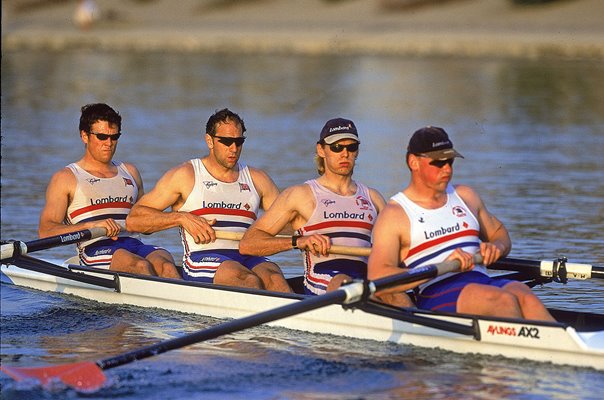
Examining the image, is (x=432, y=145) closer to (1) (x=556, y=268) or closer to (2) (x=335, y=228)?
(2) (x=335, y=228)

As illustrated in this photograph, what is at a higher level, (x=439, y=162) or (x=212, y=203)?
(x=439, y=162)

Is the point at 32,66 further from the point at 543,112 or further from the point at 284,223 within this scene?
the point at 284,223

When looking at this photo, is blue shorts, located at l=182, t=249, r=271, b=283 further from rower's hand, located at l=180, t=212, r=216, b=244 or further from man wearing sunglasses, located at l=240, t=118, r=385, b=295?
man wearing sunglasses, located at l=240, t=118, r=385, b=295

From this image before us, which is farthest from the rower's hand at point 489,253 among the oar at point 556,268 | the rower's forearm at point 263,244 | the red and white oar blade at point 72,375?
the red and white oar blade at point 72,375

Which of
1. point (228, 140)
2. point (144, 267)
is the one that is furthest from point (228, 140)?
point (144, 267)

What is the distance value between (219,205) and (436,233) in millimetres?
2541

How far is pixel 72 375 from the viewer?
8953 mm

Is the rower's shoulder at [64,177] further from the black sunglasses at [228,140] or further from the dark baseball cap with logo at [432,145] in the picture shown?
the dark baseball cap with logo at [432,145]

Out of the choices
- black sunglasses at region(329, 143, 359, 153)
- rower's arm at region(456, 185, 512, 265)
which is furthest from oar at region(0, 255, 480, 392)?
black sunglasses at region(329, 143, 359, 153)

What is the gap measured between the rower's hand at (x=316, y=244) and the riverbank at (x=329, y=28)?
33.0 metres

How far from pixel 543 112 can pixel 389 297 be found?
67.3 feet

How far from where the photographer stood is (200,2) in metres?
60.4

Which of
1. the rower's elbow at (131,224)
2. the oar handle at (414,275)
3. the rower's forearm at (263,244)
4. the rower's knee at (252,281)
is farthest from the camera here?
the rower's elbow at (131,224)

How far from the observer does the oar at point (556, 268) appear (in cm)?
1050
